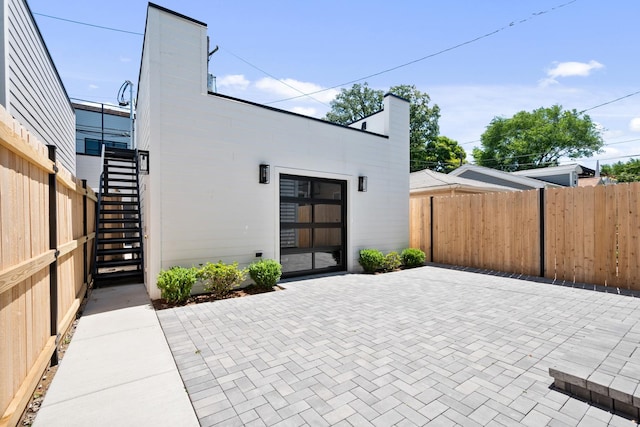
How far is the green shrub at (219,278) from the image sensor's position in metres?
5.04

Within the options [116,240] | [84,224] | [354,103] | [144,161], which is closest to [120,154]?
[116,240]

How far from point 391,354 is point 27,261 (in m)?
3.19

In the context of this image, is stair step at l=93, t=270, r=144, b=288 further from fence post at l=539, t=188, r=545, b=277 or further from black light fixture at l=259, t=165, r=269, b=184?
fence post at l=539, t=188, r=545, b=277

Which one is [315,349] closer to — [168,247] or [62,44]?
[168,247]

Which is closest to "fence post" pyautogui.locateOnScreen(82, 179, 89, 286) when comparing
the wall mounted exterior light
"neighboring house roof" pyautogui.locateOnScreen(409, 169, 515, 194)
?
the wall mounted exterior light

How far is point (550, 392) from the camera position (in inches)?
92.4

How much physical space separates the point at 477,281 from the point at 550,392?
4.39 metres

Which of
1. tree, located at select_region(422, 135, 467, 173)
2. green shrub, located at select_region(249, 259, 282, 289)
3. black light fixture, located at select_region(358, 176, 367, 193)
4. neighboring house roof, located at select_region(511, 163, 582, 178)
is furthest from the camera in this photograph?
tree, located at select_region(422, 135, 467, 173)

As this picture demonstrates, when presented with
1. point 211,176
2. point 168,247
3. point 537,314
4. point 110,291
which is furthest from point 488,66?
point 110,291

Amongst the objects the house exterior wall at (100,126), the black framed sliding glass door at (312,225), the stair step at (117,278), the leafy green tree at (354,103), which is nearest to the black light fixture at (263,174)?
the black framed sliding glass door at (312,225)

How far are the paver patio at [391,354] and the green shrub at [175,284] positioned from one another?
323 mm

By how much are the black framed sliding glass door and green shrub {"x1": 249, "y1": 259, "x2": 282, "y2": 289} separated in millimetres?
900

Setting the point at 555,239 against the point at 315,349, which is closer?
the point at 315,349

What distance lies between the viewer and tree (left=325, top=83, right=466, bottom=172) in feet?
83.0
